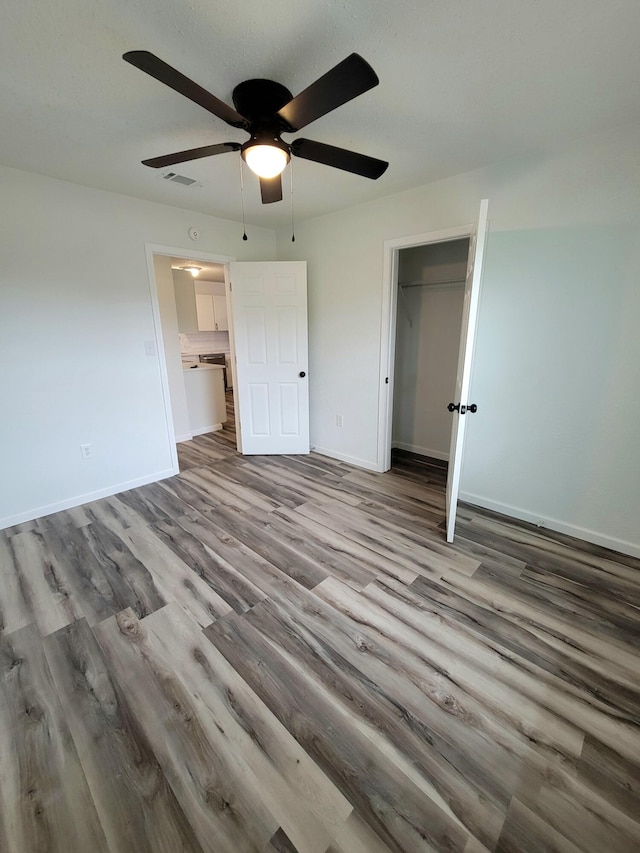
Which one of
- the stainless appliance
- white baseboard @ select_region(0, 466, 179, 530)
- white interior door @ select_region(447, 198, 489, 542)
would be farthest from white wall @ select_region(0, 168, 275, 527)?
the stainless appliance

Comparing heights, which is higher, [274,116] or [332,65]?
[332,65]

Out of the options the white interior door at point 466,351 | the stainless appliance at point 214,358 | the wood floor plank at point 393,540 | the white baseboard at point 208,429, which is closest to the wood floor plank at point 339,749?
the wood floor plank at point 393,540

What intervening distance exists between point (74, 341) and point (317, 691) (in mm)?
3016

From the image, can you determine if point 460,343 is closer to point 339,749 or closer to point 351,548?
point 351,548

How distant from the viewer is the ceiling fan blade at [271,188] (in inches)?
72.3

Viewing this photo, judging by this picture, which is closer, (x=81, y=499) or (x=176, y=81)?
(x=176, y=81)

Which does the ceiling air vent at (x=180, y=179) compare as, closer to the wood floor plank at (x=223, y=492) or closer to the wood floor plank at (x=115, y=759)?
the wood floor plank at (x=223, y=492)

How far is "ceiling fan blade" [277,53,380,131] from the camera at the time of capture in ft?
3.47

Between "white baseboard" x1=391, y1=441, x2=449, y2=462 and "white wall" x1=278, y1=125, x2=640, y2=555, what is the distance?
1.05 meters

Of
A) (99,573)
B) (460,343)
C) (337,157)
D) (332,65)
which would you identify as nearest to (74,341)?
(99,573)

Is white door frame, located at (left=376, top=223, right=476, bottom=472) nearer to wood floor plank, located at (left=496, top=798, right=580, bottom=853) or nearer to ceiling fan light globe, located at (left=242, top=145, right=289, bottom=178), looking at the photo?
ceiling fan light globe, located at (left=242, top=145, right=289, bottom=178)

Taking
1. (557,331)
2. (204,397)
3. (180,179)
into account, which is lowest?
(204,397)

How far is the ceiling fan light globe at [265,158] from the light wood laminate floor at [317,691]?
2166 millimetres

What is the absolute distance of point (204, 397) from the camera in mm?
4879
